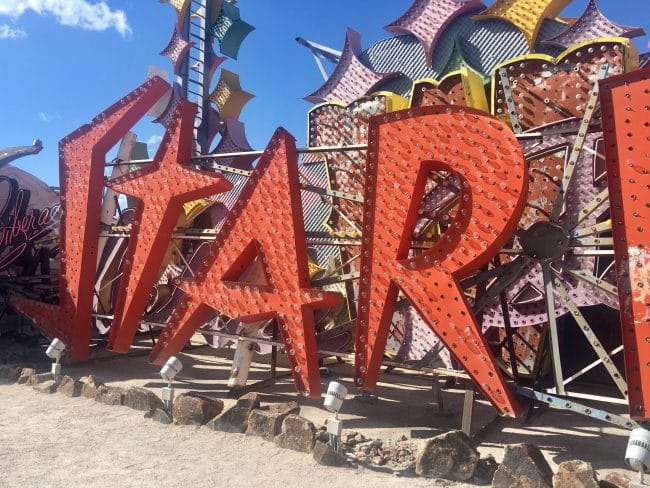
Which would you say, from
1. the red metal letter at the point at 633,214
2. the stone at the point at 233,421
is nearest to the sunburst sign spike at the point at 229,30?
the stone at the point at 233,421

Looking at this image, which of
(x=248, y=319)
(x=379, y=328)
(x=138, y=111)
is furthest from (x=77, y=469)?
(x=138, y=111)

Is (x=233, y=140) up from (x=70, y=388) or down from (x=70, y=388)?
up

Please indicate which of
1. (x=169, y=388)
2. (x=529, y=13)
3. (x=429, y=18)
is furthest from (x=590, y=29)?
(x=169, y=388)

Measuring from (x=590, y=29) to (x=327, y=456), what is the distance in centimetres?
853

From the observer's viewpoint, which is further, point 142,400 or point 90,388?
point 90,388

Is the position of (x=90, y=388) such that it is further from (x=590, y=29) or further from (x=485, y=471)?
(x=590, y=29)

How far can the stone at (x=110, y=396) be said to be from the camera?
805 centimetres

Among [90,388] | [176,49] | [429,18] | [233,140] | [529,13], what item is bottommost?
[90,388]

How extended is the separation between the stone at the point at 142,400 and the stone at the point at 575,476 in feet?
17.0

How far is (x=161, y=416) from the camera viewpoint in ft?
24.0

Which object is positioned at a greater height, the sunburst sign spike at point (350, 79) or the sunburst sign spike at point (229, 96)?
the sunburst sign spike at point (229, 96)

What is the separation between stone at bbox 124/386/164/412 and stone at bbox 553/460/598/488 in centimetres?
517

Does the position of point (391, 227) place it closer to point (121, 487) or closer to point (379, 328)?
point (379, 328)

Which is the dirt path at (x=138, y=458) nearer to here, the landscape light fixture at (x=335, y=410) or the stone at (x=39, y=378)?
the landscape light fixture at (x=335, y=410)
